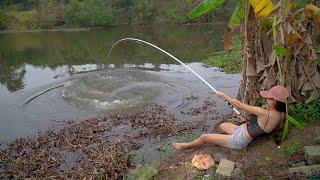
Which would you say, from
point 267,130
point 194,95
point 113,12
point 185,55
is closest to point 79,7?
point 113,12

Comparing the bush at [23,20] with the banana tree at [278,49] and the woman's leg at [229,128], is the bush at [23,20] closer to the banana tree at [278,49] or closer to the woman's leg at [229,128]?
the banana tree at [278,49]

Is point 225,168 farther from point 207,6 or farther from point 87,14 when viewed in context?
point 87,14

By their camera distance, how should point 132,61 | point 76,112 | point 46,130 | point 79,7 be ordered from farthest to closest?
point 79,7
point 132,61
point 76,112
point 46,130

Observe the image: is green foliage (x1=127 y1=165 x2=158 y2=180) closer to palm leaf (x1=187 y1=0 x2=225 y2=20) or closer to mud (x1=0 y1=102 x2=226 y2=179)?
mud (x1=0 y1=102 x2=226 y2=179)

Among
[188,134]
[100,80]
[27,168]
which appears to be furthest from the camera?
[100,80]

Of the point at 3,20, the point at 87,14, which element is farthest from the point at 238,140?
the point at 3,20

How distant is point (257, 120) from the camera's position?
16.7 ft

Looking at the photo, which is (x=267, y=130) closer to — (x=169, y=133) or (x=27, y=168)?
(x=169, y=133)

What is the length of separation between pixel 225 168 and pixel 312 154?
3.34 feet

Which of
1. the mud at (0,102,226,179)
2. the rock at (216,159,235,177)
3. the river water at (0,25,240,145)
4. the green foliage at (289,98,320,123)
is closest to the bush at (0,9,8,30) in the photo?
the river water at (0,25,240,145)

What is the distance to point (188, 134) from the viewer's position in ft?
24.3

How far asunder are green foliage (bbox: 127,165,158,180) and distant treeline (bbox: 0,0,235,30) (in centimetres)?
2510

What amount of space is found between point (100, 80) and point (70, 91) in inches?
50.6

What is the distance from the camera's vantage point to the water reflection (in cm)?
1535
